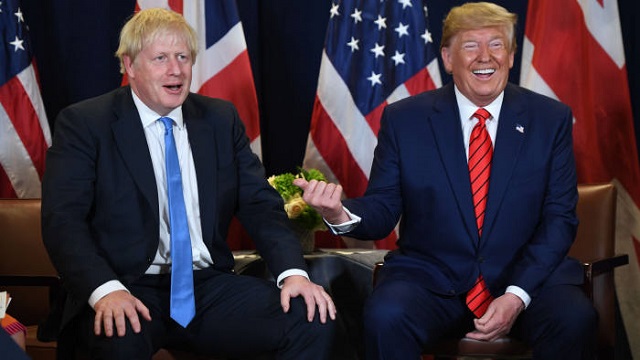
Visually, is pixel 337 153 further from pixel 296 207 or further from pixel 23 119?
pixel 23 119

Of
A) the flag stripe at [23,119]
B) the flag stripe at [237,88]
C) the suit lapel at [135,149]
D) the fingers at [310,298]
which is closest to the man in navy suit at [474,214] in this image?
the fingers at [310,298]

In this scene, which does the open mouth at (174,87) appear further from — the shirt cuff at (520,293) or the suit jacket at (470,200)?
the shirt cuff at (520,293)

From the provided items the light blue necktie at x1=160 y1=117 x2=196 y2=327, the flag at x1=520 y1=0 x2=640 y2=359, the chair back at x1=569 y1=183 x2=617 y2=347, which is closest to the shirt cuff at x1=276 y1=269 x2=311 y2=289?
the light blue necktie at x1=160 y1=117 x2=196 y2=327

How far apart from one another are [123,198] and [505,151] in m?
1.41

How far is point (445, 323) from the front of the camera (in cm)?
344

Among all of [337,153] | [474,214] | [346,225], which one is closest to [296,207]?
[337,153]

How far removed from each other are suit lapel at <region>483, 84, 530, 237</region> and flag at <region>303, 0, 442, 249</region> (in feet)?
3.93

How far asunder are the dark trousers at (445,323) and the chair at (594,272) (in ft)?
0.21

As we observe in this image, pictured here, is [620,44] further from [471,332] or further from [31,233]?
[31,233]

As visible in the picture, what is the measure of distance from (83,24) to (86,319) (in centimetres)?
242

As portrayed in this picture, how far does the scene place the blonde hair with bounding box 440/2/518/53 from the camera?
3646 millimetres

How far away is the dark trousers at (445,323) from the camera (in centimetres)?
328

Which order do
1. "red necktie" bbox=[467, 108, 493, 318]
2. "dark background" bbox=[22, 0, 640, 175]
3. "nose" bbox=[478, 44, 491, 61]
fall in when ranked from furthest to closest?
"dark background" bbox=[22, 0, 640, 175] → "nose" bbox=[478, 44, 491, 61] → "red necktie" bbox=[467, 108, 493, 318]

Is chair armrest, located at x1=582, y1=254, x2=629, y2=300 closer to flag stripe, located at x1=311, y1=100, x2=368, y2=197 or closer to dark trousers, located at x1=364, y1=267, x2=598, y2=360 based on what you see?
dark trousers, located at x1=364, y1=267, x2=598, y2=360
